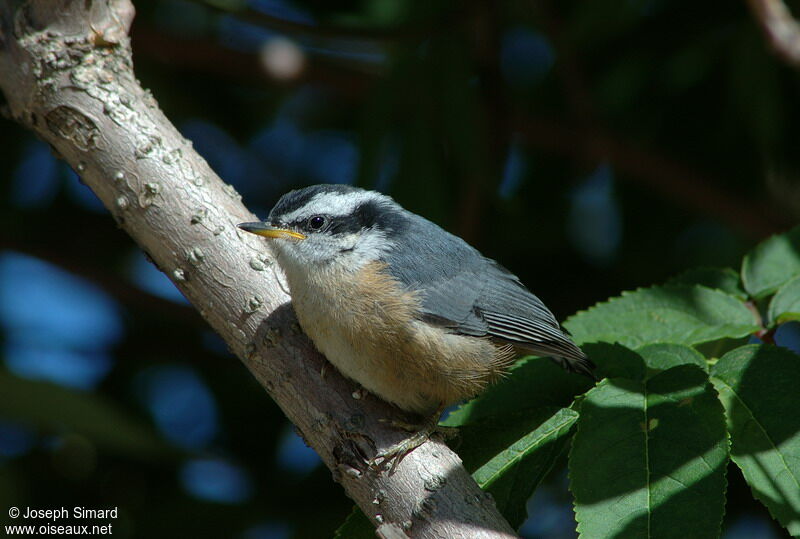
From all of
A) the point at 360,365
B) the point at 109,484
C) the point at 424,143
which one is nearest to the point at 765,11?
the point at 424,143

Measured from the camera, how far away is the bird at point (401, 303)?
238 centimetres

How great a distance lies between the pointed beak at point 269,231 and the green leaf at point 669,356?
116 centimetres

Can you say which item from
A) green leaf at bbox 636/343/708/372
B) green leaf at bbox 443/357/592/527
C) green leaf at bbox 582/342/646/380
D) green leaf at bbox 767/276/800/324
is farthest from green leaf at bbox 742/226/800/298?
green leaf at bbox 443/357/592/527

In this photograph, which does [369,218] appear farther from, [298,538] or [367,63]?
[367,63]

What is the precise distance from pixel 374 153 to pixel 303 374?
131cm

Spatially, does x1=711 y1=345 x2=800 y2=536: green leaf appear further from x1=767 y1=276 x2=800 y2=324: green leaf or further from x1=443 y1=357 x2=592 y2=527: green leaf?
x1=443 y1=357 x2=592 y2=527: green leaf

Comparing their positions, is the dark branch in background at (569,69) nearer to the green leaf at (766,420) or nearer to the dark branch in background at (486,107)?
the dark branch in background at (486,107)

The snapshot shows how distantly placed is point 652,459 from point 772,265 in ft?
3.00

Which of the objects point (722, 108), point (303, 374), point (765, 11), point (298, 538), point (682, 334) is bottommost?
point (298, 538)

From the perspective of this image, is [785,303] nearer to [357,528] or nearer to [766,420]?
[766,420]

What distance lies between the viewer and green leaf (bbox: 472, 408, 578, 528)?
2006 millimetres

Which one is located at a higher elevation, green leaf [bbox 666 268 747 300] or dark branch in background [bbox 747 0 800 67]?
dark branch in background [bbox 747 0 800 67]

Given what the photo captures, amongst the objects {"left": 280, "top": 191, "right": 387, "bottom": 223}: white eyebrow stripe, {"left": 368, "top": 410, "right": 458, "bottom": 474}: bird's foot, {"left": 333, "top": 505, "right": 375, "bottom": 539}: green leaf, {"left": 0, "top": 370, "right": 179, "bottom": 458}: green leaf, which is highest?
{"left": 280, "top": 191, "right": 387, "bottom": 223}: white eyebrow stripe

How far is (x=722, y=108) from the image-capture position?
4.18 m
